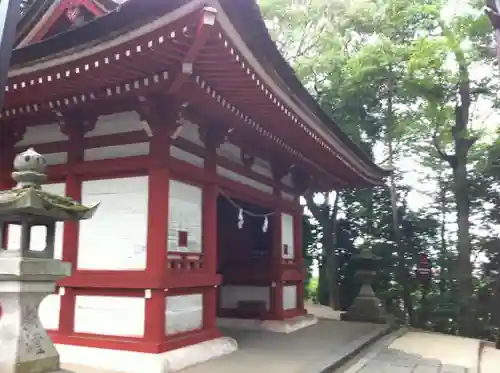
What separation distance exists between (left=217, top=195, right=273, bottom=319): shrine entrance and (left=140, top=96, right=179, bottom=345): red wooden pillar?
343 cm

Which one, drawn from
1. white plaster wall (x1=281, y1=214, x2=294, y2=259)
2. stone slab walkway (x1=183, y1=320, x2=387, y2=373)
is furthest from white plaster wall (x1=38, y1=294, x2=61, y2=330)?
white plaster wall (x1=281, y1=214, x2=294, y2=259)

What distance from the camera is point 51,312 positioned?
6543 millimetres

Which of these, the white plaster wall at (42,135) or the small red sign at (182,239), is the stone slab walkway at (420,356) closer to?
the small red sign at (182,239)

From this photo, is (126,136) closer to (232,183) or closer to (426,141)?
(232,183)

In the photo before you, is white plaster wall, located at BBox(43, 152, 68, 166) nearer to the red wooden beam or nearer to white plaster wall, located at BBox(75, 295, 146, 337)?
white plaster wall, located at BBox(75, 295, 146, 337)

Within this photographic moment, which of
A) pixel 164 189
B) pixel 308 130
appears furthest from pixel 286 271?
pixel 164 189

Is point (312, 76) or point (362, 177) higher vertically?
point (312, 76)

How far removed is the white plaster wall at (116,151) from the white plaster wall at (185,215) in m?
0.57

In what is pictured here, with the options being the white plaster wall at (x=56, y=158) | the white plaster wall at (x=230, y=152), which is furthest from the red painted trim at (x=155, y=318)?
the white plaster wall at (x=230, y=152)

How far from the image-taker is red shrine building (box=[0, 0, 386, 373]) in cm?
488

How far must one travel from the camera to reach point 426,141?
15883 millimetres

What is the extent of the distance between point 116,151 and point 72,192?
83cm

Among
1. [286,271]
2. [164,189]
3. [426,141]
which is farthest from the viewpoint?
[426,141]

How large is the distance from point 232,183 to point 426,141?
10134 mm
